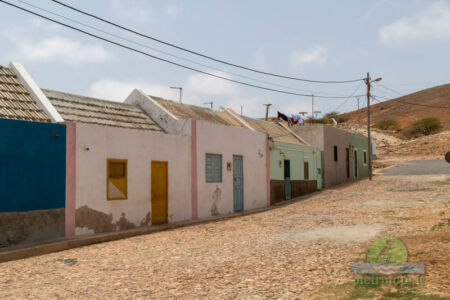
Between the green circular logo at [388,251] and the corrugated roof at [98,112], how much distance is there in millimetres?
9119

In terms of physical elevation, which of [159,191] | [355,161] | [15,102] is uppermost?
[15,102]

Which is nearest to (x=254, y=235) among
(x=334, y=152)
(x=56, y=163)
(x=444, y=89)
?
(x=56, y=163)

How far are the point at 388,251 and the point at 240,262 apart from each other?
2765mm

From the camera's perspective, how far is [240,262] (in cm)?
773

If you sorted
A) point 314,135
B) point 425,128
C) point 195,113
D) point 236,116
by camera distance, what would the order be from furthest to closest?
point 425,128
point 314,135
point 236,116
point 195,113

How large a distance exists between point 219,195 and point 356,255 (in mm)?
9604

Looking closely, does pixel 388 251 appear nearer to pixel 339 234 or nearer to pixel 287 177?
pixel 339 234

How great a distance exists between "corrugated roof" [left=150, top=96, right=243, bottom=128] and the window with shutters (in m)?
1.95

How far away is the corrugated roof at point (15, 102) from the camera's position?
1057cm

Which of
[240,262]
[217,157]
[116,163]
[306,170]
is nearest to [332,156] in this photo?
[306,170]

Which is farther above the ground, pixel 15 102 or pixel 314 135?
pixel 314 135

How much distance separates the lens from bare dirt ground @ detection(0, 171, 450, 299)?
19.4ft

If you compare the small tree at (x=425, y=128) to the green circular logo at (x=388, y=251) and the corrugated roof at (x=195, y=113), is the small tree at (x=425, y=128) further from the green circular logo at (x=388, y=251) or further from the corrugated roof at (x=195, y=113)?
the green circular logo at (x=388, y=251)

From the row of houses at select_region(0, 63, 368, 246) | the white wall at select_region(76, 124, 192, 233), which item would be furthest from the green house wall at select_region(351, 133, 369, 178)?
the white wall at select_region(76, 124, 192, 233)
